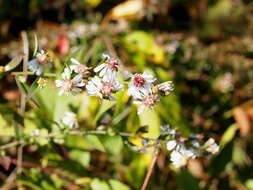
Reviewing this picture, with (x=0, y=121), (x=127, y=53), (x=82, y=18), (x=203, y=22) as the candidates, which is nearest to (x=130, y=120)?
(x=0, y=121)

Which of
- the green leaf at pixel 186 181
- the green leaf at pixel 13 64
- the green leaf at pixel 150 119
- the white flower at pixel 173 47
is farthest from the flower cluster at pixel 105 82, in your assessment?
the white flower at pixel 173 47

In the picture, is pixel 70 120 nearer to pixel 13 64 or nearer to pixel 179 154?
pixel 13 64

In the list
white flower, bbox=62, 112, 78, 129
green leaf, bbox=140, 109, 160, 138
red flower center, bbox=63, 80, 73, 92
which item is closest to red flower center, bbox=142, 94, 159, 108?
red flower center, bbox=63, 80, 73, 92

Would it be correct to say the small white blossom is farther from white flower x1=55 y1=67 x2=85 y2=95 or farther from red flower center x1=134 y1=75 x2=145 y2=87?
red flower center x1=134 y1=75 x2=145 y2=87

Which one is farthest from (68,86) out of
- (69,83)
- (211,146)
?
(211,146)

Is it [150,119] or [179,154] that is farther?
[150,119]
